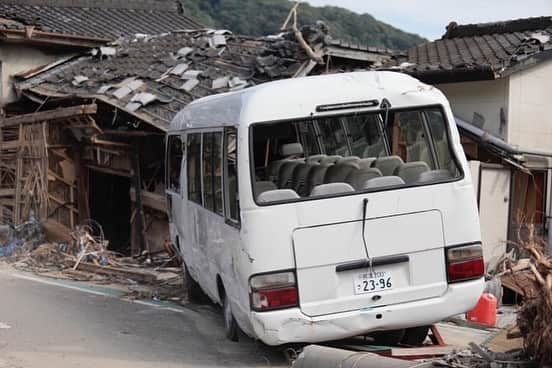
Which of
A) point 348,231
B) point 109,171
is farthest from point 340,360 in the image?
point 109,171

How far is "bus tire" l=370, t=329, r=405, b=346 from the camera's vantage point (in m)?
7.30

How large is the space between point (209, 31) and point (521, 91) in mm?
9089

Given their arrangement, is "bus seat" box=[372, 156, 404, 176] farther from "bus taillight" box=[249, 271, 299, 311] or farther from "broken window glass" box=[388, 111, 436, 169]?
"bus taillight" box=[249, 271, 299, 311]

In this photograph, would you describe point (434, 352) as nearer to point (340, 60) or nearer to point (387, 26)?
point (340, 60)

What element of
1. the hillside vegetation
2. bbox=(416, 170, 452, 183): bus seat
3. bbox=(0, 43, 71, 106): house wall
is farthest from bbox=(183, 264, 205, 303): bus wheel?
the hillside vegetation

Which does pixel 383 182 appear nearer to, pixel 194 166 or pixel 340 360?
pixel 340 360

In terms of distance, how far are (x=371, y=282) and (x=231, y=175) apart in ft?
5.38

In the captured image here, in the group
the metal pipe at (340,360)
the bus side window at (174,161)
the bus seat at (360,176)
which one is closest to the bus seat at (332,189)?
the bus seat at (360,176)

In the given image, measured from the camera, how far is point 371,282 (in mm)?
6457

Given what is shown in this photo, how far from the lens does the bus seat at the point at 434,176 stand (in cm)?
671

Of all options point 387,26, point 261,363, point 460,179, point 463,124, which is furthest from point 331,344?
point 387,26

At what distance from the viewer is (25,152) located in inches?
653

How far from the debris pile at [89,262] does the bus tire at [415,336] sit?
4.21 metres

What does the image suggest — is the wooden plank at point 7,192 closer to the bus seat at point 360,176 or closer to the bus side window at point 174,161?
the bus side window at point 174,161
